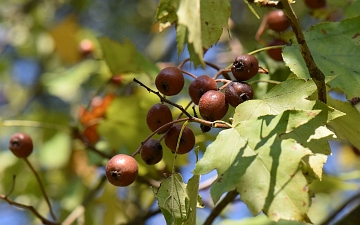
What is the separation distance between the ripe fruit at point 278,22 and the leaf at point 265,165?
2.49 feet

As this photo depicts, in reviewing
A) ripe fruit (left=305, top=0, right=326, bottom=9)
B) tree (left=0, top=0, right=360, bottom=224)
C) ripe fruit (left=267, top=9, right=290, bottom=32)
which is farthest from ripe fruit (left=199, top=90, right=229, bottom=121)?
ripe fruit (left=305, top=0, right=326, bottom=9)

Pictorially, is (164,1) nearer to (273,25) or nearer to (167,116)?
(167,116)

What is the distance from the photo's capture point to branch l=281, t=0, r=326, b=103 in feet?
3.86

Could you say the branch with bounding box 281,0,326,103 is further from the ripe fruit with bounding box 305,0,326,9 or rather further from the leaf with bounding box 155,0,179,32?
the ripe fruit with bounding box 305,0,326,9

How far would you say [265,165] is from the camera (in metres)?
1.12

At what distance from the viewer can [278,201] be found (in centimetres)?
107

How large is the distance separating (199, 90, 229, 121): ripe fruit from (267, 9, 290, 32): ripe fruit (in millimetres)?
690

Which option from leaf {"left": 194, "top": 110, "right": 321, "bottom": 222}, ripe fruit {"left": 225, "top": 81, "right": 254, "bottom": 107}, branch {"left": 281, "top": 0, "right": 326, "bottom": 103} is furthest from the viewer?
ripe fruit {"left": 225, "top": 81, "right": 254, "bottom": 107}

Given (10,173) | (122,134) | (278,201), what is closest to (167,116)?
(278,201)

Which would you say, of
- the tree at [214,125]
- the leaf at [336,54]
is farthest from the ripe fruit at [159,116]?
the leaf at [336,54]

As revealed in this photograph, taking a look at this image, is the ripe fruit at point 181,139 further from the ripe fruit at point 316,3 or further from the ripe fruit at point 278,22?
the ripe fruit at point 316,3

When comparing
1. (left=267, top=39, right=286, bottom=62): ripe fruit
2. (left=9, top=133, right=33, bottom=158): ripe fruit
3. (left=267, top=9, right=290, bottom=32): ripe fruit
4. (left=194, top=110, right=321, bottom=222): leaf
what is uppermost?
(left=194, top=110, right=321, bottom=222): leaf

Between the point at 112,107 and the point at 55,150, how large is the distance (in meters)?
0.91

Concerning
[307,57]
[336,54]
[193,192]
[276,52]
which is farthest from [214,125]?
[276,52]
